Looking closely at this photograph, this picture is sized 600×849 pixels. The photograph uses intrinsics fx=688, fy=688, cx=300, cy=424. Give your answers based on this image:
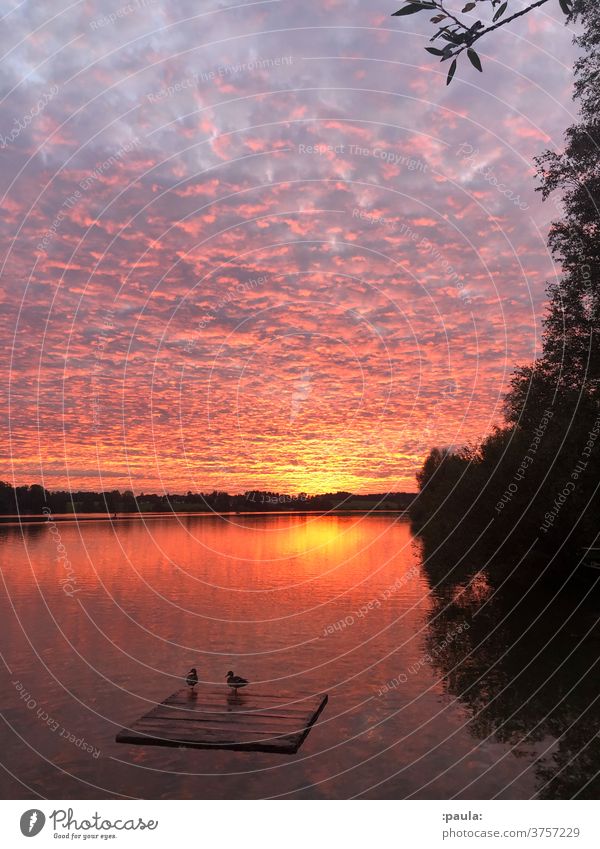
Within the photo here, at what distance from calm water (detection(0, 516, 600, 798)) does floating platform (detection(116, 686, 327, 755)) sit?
398 mm

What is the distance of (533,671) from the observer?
28984 mm

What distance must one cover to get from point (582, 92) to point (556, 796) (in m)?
28.0

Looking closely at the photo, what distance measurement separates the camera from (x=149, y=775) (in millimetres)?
17672

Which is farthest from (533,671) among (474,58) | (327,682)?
(474,58)

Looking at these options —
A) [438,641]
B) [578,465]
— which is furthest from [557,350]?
[438,641]

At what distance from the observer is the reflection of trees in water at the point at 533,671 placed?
1900 centimetres

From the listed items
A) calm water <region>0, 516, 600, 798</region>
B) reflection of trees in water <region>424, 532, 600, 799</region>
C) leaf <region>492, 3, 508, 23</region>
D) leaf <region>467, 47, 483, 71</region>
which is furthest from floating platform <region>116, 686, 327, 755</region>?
leaf <region>492, 3, 508, 23</region>

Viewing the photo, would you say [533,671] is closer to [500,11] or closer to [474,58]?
[474,58]

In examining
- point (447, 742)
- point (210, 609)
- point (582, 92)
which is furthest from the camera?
point (210, 609)

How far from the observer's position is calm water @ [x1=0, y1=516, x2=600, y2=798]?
17.5m

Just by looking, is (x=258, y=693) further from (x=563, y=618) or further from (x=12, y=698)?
(x=563, y=618)

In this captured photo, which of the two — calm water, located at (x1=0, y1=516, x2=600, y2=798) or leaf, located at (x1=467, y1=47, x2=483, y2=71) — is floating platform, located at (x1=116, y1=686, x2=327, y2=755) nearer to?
calm water, located at (x1=0, y1=516, x2=600, y2=798)

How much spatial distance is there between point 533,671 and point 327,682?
8.98 meters
